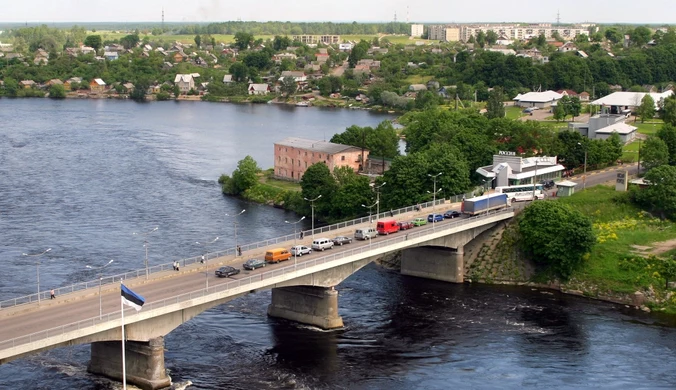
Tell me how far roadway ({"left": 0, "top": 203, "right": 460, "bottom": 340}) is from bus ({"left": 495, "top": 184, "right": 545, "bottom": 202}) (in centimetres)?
2231

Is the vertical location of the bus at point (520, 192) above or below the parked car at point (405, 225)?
above

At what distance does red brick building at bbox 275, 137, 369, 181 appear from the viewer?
106 m

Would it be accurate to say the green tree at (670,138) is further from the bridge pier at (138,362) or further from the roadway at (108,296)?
the bridge pier at (138,362)

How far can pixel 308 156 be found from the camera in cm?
10725

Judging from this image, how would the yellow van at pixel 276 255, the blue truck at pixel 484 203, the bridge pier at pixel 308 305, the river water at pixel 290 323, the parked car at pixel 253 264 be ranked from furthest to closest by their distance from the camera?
the blue truck at pixel 484 203 → the bridge pier at pixel 308 305 → the yellow van at pixel 276 255 → the parked car at pixel 253 264 → the river water at pixel 290 323

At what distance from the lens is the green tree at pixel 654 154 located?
9438cm

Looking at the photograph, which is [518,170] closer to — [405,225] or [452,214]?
[452,214]

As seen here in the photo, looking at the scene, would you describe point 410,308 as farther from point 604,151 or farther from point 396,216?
point 604,151

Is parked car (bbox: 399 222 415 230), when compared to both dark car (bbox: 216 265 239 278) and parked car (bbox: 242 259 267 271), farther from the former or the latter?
dark car (bbox: 216 265 239 278)

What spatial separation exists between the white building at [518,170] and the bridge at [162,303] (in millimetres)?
15282

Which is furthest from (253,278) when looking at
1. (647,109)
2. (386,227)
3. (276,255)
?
(647,109)

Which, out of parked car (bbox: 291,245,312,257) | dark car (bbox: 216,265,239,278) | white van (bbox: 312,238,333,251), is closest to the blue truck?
white van (bbox: 312,238,333,251)

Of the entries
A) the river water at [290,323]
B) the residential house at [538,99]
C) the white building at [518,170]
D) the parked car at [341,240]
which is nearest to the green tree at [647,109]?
the residential house at [538,99]

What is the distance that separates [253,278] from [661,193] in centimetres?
4128
